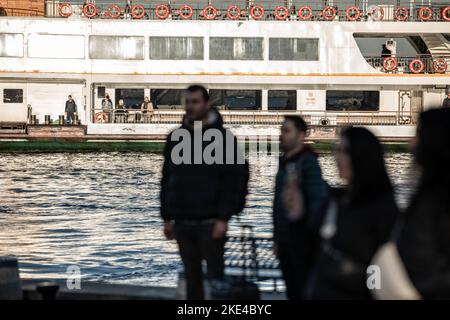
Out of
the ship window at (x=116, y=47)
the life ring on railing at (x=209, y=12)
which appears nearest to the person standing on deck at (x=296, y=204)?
the ship window at (x=116, y=47)

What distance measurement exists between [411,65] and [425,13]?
290 cm

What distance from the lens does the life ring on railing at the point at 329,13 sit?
1542 inches

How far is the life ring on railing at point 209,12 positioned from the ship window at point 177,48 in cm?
116

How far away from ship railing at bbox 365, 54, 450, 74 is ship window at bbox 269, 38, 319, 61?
253cm

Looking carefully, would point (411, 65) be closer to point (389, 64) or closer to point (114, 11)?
point (389, 64)

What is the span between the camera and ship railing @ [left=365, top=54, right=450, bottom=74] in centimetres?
3831

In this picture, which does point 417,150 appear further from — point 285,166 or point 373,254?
point 285,166

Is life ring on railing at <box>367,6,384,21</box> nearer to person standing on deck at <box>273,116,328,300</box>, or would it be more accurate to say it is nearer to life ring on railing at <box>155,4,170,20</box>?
life ring on railing at <box>155,4,170,20</box>

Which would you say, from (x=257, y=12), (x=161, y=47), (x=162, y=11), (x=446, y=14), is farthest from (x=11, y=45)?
(x=446, y=14)

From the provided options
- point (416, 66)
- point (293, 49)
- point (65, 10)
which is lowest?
point (416, 66)

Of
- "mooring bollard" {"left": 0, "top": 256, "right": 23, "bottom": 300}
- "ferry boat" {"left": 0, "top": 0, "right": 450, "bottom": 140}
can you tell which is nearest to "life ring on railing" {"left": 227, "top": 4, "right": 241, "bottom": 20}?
"ferry boat" {"left": 0, "top": 0, "right": 450, "bottom": 140}

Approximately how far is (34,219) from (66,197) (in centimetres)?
451

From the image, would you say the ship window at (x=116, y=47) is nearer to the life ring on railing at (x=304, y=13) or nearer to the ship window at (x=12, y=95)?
the ship window at (x=12, y=95)

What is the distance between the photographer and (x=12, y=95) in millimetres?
38156
